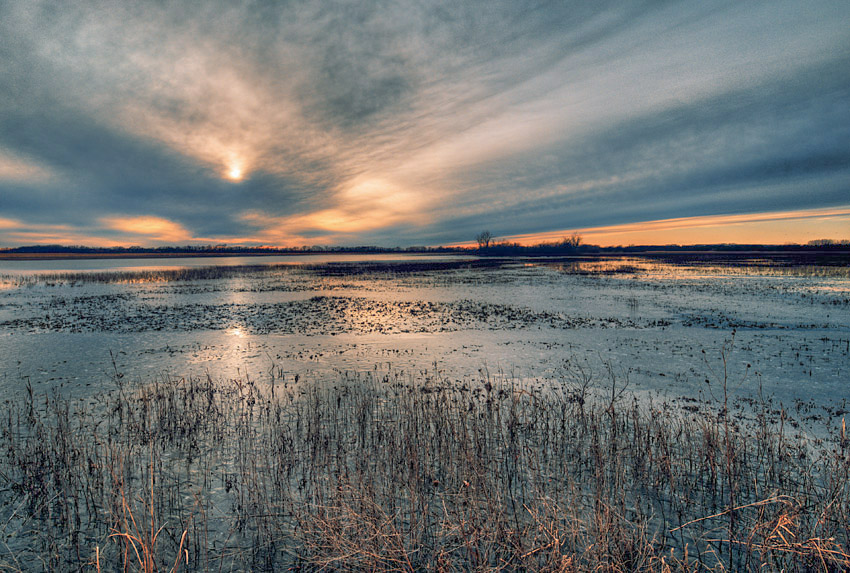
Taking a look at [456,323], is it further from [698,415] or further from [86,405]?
[86,405]

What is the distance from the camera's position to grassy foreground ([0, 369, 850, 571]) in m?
4.86

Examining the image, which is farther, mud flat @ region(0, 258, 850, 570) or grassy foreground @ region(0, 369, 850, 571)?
mud flat @ region(0, 258, 850, 570)

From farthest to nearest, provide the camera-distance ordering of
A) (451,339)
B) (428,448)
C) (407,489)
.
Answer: (451,339) → (428,448) → (407,489)

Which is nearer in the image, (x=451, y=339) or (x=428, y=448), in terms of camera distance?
(x=428, y=448)

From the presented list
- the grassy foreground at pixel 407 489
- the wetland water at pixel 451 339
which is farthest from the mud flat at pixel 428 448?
the wetland water at pixel 451 339

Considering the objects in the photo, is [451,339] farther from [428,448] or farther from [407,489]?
[407,489]

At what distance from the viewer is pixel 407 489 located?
21.3 ft

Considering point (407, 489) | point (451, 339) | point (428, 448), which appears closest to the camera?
point (407, 489)

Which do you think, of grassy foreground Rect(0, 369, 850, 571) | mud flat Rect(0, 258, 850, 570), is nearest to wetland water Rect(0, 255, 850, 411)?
mud flat Rect(0, 258, 850, 570)

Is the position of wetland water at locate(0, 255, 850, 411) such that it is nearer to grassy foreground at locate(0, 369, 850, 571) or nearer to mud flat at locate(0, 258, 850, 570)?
mud flat at locate(0, 258, 850, 570)

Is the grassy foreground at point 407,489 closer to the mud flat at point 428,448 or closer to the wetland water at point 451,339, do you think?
the mud flat at point 428,448

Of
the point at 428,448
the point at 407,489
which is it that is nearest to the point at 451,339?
the point at 428,448

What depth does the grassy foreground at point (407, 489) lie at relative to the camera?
4.86 meters

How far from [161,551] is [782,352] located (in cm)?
2015
